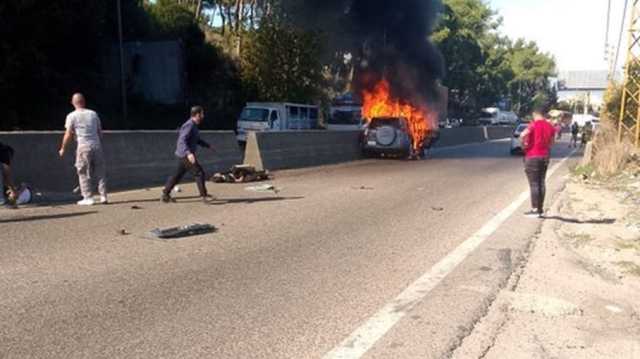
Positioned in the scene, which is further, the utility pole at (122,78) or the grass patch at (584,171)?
the utility pole at (122,78)

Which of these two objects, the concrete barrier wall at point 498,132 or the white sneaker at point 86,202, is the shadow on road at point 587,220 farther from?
the concrete barrier wall at point 498,132

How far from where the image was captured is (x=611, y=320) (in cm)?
507

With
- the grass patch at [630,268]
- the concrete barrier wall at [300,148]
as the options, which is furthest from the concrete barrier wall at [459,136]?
the grass patch at [630,268]

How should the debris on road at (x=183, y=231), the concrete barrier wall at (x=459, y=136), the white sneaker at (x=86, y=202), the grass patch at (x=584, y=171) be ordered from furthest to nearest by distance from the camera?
the concrete barrier wall at (x=459, y=136) < the grass patch at (x=584, y=171) < the white sneaker at (x=86, y=202) < the debris on road at (x=183, y=231)

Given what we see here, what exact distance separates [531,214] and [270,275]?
5.47 meters

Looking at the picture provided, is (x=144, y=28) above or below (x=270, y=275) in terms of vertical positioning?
above

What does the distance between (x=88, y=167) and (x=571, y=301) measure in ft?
24.9

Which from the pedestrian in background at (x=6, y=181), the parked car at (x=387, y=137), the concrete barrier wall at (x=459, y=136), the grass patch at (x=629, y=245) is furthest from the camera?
the concrete barrier wall at (x=459, y=136)

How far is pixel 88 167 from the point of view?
409 inches

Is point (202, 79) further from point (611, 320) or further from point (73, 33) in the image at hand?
point (611, 320)

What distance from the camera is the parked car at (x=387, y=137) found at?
2428cm

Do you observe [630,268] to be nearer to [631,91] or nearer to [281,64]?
[631,91]

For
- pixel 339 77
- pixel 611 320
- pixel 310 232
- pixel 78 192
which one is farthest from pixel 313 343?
pixel 339 77

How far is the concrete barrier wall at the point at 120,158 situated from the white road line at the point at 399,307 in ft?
24.4
